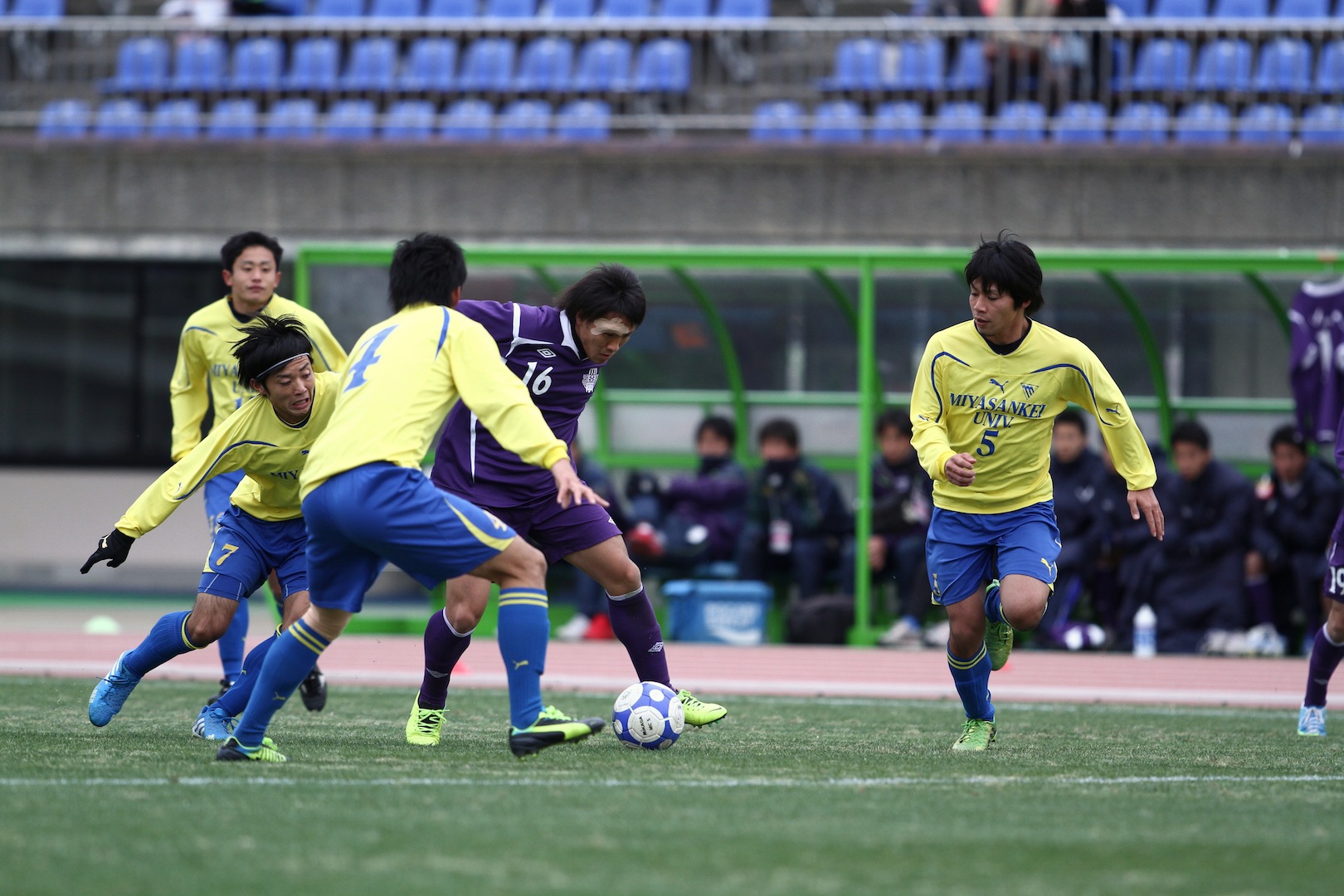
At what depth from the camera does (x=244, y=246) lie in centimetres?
711

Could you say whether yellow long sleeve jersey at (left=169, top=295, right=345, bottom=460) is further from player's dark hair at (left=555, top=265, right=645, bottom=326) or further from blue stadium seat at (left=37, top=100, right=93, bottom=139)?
blue stadium seat at (left=37, top=100, right=93, bottom=139)

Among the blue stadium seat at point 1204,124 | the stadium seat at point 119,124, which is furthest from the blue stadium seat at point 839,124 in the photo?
the stadium seat at point 119,124

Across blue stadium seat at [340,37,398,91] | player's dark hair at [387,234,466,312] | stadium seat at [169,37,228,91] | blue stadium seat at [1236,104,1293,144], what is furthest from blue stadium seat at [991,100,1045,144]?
player's dark hair at [387,234,466,312]

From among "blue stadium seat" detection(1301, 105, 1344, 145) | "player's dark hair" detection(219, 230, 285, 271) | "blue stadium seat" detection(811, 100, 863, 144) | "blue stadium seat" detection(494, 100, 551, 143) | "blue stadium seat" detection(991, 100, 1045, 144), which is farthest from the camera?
"blue stadium seat" detection(494, 100, 551, 143)

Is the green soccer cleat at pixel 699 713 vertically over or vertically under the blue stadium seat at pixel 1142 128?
under

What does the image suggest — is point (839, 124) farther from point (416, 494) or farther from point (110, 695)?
point (416, 494)

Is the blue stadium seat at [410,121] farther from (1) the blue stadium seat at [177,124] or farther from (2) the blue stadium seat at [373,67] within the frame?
(1) the blue stadium seat at [177,124]

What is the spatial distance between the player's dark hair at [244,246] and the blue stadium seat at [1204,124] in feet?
29.8

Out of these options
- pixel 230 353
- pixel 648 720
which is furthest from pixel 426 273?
pixel 230 353

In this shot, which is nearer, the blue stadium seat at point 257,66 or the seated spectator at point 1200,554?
the seated spectator at point 1200,554

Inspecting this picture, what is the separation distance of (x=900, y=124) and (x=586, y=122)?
2867 mm

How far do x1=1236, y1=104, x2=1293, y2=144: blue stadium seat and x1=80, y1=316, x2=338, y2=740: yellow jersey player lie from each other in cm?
994

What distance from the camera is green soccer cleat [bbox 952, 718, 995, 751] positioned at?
19.5 feet

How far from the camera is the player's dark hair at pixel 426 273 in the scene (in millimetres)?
5004
